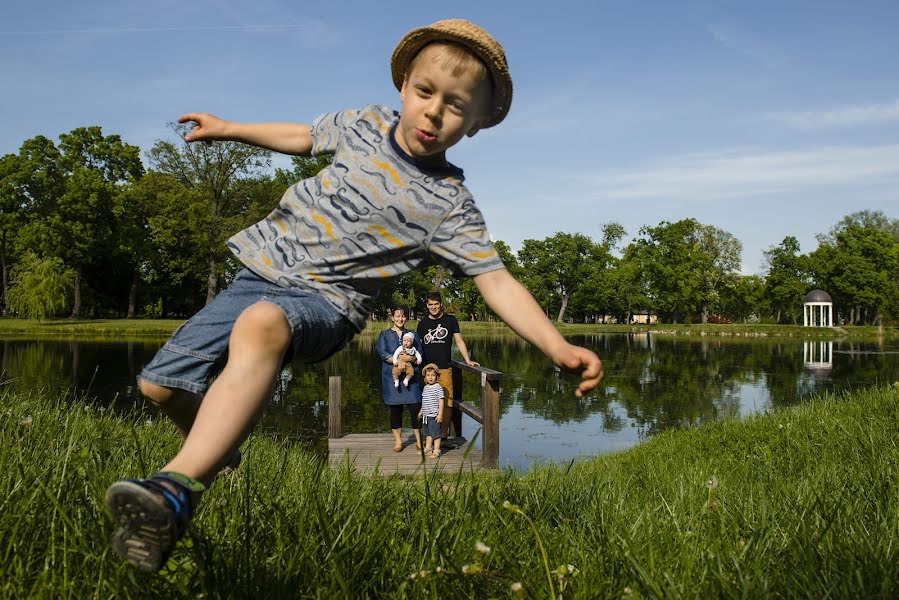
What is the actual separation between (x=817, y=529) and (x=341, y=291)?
1733mm

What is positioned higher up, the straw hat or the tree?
the tree

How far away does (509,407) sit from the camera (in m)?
15.4

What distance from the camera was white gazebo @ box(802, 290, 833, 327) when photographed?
58.8 m

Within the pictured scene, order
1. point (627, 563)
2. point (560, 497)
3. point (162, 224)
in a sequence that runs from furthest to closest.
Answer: point (162, 224) → point (560, 497) → point (627, 563)

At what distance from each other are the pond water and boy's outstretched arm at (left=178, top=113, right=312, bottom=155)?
443cm

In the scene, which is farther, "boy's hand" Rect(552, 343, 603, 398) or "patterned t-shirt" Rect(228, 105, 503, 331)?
"patterned t-shirt" Rect(228, 105, 503, 331)

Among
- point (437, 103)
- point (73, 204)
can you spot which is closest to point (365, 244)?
point (437, 103)

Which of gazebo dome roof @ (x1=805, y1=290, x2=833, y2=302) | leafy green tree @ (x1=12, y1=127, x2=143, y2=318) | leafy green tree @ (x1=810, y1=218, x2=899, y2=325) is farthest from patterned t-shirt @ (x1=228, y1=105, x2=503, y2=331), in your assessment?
leafy green tree @ (x1=810, y1=218, x2=899, y2=325)

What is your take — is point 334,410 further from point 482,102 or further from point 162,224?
point 162,224

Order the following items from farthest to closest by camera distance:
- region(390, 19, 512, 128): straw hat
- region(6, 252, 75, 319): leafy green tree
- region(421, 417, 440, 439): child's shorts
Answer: region(6, 252, 75, 319): leafy green tree < region(421, 417, 440, 439): child's shorts < region(390, 19, 512, 128): straw hat

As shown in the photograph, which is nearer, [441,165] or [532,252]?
[441,165]

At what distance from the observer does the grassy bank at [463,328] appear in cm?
3422

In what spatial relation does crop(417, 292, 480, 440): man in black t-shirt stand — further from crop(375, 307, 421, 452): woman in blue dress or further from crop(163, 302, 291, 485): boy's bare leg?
crop(163, 302, 291, 485): boy's bare leg

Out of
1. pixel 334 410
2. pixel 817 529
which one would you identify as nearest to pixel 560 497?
pixel 817 529
